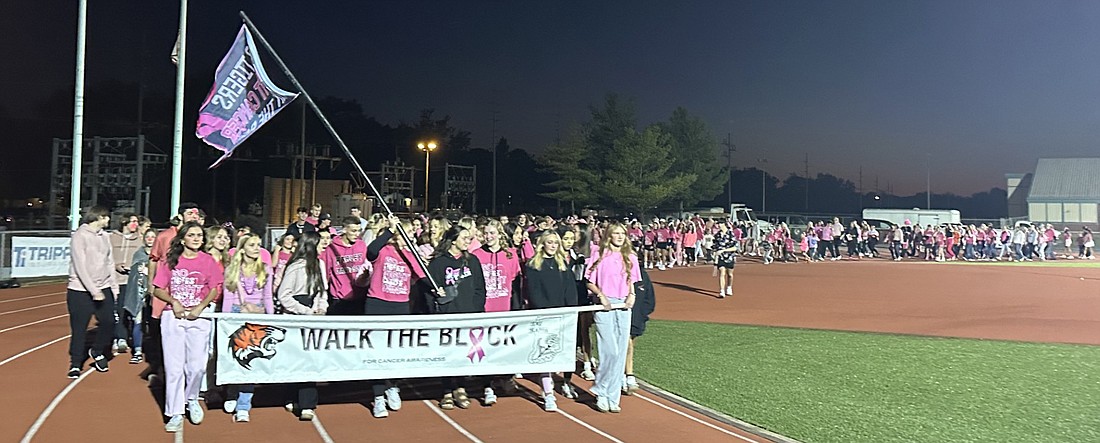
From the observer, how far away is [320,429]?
6.72 metres

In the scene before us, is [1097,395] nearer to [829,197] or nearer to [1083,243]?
[1083,243]

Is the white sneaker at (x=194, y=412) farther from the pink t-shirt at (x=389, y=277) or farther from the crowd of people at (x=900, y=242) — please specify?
the crowd of people at (x=900, y=242)

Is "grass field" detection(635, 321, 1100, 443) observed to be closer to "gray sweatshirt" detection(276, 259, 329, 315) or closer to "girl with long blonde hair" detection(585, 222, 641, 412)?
"girl with long blonde hair" detection(585, 222, 641, 412)

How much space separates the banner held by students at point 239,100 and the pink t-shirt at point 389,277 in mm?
4933

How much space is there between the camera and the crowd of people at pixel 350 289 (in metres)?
6.64

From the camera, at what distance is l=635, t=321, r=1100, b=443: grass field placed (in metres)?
6.80

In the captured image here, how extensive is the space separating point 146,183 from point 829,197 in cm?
11072

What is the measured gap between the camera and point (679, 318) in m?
14.4

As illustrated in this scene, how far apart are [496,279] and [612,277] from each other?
133 centimetres

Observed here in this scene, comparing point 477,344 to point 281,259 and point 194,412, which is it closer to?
point 194,412

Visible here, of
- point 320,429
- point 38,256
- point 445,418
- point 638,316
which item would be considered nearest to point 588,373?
point 638,316

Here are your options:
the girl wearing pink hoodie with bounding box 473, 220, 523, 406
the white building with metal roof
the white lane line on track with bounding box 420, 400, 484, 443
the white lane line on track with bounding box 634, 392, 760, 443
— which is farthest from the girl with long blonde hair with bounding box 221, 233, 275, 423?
the white building with metal roof

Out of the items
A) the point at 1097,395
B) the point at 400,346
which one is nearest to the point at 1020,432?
the point at 1097,395

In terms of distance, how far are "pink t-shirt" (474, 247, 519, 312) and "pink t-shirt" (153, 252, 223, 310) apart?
103 inches
